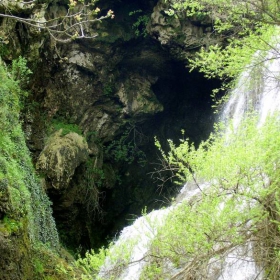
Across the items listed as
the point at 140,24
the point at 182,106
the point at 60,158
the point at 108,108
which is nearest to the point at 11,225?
the point at 60,158

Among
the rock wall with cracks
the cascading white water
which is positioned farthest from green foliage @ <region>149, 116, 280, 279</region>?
the rock wall with cracks

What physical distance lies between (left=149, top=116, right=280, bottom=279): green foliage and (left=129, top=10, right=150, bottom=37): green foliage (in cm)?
808

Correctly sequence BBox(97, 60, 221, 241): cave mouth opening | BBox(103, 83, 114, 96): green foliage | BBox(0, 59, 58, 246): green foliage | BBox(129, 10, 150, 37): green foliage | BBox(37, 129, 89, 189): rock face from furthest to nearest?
BBox(97, 60, 221, 241): cave mouth opening, BBox(103, 83, 114, 96): green foliage, BBox(129, 10, 150, 37): green foliage, BBox(37, 129, 89, 189): rock face, BBox(0, 59, 58, 246): green foliage

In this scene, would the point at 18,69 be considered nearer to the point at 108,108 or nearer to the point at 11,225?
the point at 11,225

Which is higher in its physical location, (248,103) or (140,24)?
(140,24)

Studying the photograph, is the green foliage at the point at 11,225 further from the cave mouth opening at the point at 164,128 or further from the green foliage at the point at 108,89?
the green foliage at the point at 108,89

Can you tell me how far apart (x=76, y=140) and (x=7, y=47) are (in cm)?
336

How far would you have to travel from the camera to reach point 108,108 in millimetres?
12438

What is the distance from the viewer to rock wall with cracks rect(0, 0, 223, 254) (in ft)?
32.1

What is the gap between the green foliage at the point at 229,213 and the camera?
4.23 meters

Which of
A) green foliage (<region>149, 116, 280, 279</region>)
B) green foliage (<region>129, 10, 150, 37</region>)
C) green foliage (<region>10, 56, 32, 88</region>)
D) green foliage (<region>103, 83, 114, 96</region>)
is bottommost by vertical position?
green foliage (<region>149, 116, 280, 279</region>)

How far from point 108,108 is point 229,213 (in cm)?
873

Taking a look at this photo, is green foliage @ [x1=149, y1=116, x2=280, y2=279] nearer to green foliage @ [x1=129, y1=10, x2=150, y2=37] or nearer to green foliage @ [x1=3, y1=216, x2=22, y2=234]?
green foliage @ [x1=3, y1=216, x2=22, y2=234]

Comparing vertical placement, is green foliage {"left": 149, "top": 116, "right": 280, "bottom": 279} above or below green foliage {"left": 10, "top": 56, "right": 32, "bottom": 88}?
below
